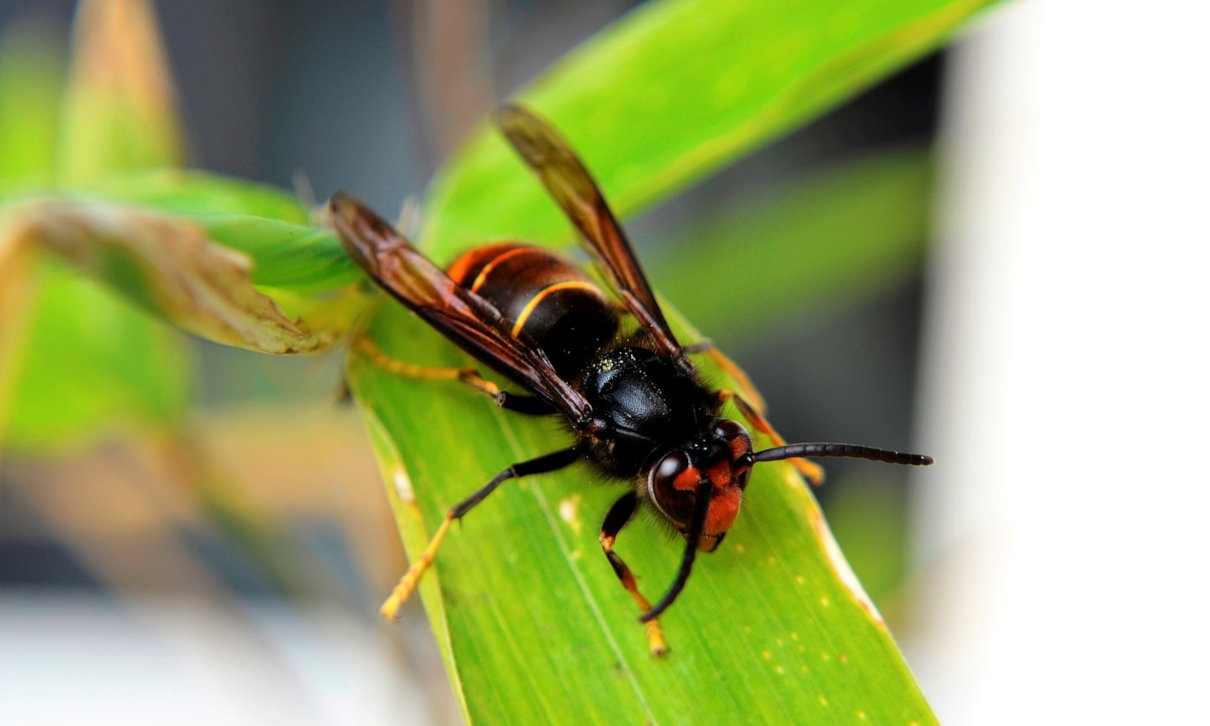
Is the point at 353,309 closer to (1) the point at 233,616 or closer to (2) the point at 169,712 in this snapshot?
(1) the point at 233,616

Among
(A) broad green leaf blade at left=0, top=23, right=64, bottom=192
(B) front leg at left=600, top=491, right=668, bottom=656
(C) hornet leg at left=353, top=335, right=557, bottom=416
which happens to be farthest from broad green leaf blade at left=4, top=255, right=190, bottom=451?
(B) front leg at left=600, top=491, right=668, bottom=656

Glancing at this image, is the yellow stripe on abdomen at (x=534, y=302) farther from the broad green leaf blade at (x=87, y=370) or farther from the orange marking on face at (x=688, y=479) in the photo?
the broad green leaf blade at (x=87, y=370)

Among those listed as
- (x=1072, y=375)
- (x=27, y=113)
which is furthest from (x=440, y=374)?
(x=1072, y=375)

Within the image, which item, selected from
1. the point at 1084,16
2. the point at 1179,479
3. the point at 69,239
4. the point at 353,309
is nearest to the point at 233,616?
the point at 353,309

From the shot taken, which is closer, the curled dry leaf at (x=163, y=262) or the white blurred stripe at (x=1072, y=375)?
the curled dry leaf at (x=163, y=262)

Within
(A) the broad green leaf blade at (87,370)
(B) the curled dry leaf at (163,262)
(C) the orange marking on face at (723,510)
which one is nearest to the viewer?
(B) the curled dry leaf at (163,262)

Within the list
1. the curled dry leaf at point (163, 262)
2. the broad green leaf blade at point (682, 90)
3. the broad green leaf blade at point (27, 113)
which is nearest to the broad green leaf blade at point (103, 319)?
the broad green leaf blade at point (27, 113)

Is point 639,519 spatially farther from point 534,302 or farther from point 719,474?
point 534,302

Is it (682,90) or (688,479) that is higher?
(682,90)
